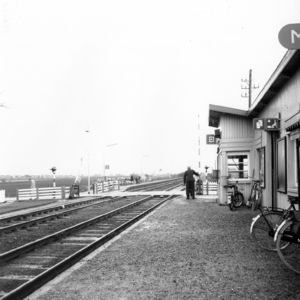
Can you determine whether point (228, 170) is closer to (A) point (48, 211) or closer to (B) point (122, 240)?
(A) point (48, 211)

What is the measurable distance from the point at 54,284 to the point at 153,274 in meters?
1.39

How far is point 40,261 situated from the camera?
6.99 m

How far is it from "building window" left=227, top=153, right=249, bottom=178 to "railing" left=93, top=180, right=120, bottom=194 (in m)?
17.2

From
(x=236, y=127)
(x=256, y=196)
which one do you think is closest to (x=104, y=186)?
(x=236, y=127)

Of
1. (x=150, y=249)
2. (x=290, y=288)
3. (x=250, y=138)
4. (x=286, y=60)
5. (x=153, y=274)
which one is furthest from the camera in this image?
(x=250, y=138)

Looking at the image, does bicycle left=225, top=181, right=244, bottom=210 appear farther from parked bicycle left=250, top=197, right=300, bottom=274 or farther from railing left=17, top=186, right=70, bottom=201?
railing left=17, top=186, right=70, bottom=201

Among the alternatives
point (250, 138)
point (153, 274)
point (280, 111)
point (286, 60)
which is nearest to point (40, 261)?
point (153, 274)

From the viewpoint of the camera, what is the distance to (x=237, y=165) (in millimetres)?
16734

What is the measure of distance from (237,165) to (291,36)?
12278 millimetres

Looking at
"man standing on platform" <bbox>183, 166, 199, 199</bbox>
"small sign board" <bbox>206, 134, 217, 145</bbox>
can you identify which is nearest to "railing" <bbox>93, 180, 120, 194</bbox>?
"man standing on platform" <bbox>183, 166, 199, 199</bbox>

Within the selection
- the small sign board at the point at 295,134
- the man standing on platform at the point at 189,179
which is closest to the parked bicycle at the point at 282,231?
the small sign board at the point at 295,134

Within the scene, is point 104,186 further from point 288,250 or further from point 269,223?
point 269,223

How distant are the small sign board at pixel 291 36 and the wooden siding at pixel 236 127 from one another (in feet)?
38.8

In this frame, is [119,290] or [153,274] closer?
[119,290]
